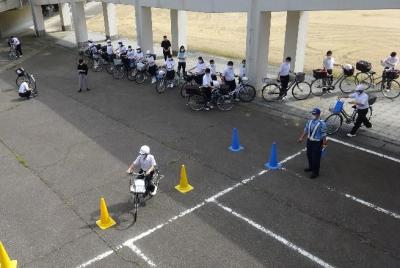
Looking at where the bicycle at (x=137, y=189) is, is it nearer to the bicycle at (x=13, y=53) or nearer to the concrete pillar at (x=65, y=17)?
the bicycle at (x=13, y=53)

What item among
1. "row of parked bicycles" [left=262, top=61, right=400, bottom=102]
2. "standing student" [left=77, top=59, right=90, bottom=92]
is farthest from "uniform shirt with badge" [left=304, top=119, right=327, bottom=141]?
"standing student" [left=77, top=59, right=90, bottom=92]

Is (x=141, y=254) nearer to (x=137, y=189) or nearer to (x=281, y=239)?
(x=137, y=189)

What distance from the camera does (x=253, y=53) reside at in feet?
51.6

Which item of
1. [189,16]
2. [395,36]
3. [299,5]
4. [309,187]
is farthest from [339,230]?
[189,16]

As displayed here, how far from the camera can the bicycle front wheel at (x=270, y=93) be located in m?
15.7

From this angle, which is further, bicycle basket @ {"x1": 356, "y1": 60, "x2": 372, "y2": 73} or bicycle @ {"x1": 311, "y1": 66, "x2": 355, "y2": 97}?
bicycle basket @ {"x1": 356, "y1": 60, "x2": 372, "y2": 73}

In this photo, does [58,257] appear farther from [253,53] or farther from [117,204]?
[253,53]

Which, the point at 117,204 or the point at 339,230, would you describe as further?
the point at 117,204

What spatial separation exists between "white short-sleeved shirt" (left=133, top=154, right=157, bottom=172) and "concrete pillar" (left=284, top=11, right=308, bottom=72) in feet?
38.2

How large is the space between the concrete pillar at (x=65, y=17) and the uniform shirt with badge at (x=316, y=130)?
31808 mm

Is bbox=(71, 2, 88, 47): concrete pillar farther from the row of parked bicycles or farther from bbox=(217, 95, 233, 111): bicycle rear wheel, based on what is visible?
the row of parked bicycles

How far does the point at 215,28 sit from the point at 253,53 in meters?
21.1

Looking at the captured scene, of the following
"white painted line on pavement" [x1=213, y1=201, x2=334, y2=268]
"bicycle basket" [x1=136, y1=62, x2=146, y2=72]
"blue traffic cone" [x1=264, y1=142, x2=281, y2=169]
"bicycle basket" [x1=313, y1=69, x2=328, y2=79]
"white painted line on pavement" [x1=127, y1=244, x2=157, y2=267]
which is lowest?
"white painted line on pavement" [x1=127, y1=244, x2=157, y2=267]

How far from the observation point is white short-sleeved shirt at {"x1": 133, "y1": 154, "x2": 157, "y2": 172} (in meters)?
8.62
